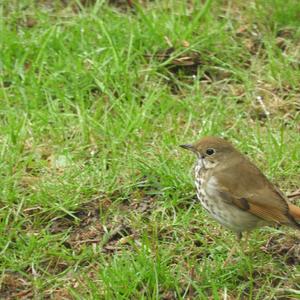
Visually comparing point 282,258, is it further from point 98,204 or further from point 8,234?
point 8,234

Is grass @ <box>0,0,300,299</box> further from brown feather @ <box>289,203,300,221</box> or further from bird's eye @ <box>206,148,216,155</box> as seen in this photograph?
bird's eye @ <box>206,148,216,155</box>

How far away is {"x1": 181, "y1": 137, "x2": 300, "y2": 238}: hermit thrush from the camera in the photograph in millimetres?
5039

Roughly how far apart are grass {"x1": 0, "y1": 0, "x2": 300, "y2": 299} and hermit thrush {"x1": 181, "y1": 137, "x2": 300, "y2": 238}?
0.78 feet

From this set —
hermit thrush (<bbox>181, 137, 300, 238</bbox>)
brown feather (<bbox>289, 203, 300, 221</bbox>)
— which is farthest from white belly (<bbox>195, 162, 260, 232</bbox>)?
brown feather (<bbox>289, 203, 300, 221</bbox>)

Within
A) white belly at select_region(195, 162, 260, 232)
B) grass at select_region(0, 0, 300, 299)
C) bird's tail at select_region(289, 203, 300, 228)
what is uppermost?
bird's tail at select_region(289, 203, 300, 228)

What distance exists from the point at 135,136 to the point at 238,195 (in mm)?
1224

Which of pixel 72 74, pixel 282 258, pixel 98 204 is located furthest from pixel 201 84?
pixel 282 258

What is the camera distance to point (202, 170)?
532 centimetres

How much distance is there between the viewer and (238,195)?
5.10 m

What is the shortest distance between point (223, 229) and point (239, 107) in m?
1.25

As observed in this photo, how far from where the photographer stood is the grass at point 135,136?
5.12m

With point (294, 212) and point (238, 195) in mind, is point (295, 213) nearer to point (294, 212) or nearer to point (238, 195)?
point (294, 212)

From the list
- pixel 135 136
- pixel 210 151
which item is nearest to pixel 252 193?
pixel 210 151

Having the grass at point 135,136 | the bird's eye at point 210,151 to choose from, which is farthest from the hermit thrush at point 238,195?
the grass at point 135,136
